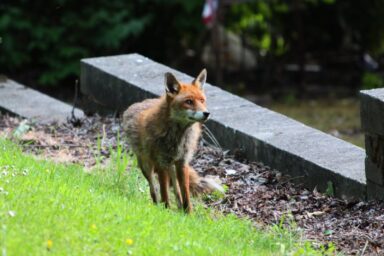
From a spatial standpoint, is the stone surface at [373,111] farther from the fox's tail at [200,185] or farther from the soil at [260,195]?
the fox's tail at [200,185]

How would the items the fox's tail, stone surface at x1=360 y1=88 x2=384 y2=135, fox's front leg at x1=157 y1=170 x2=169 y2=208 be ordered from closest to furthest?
stone surface at x1=360 y1=88 x2=384 y2=135 → fox's front leg at x1=157 y1=170 x2=169 y2=208 → the fox's tail

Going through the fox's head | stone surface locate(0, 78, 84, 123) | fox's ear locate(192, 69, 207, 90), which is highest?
fox's ear locate(192, 69, 207, 90)

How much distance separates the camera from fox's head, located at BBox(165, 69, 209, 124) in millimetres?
7594

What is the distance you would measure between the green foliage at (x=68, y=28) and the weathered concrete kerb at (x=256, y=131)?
5.61 meters

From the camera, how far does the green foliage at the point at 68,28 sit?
17.0 metres

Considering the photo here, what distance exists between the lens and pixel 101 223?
6285 millimetres

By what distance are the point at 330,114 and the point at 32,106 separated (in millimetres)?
7066

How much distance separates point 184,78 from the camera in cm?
1041

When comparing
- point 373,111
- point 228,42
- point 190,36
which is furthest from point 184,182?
point 228,42

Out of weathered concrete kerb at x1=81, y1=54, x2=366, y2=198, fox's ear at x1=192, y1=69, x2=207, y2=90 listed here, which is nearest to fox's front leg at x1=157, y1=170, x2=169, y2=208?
fox's ear at x1=192, y1=69, x2=207, y2=90

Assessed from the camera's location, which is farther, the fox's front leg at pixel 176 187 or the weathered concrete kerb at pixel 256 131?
the weathered concrete kerb at pixel 256 131

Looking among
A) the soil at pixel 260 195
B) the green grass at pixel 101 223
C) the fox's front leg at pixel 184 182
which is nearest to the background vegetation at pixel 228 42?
the soil at pixel 260 195

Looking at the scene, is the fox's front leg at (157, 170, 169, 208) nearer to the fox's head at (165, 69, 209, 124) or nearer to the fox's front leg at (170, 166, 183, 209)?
the fox's front leg at (170, 166, 183, 209)

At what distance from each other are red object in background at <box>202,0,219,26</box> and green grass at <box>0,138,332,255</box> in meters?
9.24
